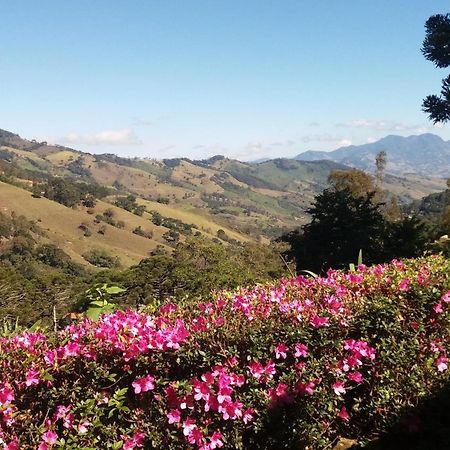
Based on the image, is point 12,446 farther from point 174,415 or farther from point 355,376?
point 355,376

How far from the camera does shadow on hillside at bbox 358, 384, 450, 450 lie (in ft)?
12.4

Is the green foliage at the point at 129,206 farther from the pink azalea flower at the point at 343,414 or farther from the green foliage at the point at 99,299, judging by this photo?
the pink azalea flower at the point at 343,414

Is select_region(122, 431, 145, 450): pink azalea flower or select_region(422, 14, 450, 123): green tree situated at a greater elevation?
select_region(422, 14, 450, 123): green tree

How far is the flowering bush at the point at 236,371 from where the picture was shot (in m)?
3.02

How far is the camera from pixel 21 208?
11662 centimetres

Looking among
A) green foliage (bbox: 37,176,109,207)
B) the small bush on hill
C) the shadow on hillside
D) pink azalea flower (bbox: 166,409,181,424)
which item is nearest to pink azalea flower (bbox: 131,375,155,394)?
pink azalea flower (bbox: 166,409,181,424)

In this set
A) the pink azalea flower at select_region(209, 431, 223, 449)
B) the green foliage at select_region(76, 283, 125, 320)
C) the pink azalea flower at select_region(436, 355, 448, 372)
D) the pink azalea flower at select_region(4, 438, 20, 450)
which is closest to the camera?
the pink azalea flower at select_region(4, 438, 20, 450)

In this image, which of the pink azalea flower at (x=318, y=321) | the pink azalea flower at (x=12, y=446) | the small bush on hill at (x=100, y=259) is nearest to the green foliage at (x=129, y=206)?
the small bush on hill at (x=100, y=259)

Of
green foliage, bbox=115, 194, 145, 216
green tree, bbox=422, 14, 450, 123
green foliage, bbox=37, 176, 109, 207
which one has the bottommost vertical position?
green foliage, bbox=115, 194, 145, 216

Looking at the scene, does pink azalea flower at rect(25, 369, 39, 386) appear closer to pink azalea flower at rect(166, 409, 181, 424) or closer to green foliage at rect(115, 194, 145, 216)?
pink azalea flower at rect(166, 409, 181, 424)

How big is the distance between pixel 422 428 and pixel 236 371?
1808 millimetres

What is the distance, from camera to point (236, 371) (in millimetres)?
3299

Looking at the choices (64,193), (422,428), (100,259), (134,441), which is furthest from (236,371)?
(64,193)

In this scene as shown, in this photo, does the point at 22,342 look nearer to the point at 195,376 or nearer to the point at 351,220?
the point at 195,376
